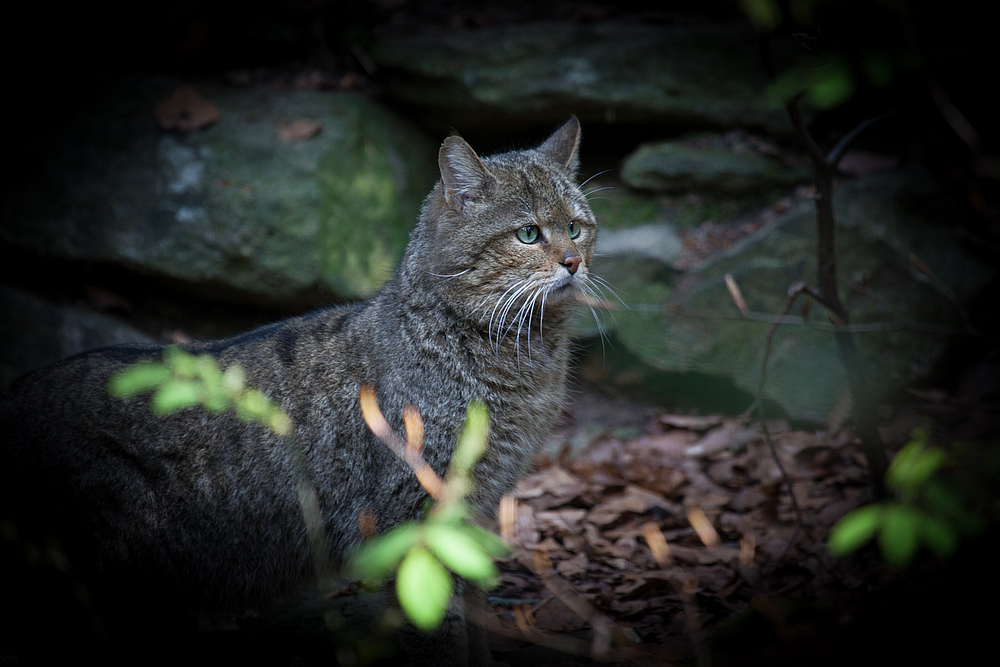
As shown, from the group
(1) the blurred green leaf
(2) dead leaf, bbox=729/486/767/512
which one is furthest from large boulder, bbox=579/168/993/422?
(1) the blurred green leaf

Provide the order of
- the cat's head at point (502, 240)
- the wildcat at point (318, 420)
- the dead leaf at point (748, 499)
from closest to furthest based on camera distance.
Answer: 1. the wildcat at point (318, 420)
2. the cat's head at point (502, 240)
3. the dead leaf at point (748, 499)

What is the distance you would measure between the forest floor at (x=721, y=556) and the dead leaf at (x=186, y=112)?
155 inches

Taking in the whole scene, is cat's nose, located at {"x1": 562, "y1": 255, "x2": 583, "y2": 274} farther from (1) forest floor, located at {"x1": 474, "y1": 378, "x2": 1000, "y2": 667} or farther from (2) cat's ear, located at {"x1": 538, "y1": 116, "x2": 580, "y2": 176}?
(1) forest floor, located at {"x1": 474, "y1": 378, "x2": 1000, "y2": 667}

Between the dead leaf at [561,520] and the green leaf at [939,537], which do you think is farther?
the dead leaf at [561,520]

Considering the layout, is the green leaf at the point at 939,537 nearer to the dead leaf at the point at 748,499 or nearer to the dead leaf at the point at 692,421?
the dead leaf at the point at 748,499

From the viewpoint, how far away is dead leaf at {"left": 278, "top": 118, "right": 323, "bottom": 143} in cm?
559

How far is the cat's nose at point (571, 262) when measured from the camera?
3.05 m

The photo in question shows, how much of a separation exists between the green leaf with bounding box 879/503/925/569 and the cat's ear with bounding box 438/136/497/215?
2.30 metres

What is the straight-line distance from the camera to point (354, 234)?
18.5 feet

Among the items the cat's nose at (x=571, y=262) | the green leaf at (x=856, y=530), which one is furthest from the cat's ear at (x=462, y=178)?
the green leaf at (x=856, y=530)

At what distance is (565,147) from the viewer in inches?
142

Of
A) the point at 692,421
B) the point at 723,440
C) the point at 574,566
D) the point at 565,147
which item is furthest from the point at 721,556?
the point at 565,147

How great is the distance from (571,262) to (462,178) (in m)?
0.66

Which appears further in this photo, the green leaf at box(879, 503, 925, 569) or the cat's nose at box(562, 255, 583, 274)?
the cat's nose at box(562, 255, 583, 274)
